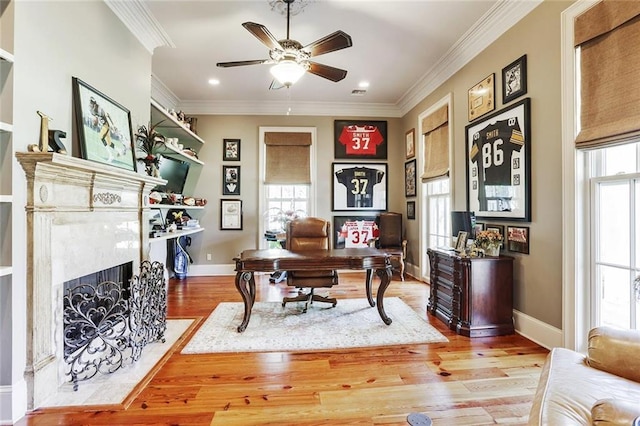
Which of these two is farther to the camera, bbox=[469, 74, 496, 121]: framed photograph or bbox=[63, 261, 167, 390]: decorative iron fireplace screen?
bbox=[469, 74, 496, 121]: framed photograph

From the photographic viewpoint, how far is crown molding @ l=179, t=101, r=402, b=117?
5445mm

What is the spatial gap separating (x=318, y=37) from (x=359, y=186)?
283 cm

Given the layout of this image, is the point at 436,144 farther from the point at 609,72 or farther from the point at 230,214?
the point at 230,214

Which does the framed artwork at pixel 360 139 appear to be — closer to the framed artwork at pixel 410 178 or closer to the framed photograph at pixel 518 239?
the framed artwork at pixel 410 178

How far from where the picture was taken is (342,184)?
5688 millimetres

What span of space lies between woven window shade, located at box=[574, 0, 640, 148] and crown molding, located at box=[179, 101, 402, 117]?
360cm

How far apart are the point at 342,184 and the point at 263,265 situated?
3.22m

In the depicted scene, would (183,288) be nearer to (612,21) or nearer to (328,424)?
(328,424)

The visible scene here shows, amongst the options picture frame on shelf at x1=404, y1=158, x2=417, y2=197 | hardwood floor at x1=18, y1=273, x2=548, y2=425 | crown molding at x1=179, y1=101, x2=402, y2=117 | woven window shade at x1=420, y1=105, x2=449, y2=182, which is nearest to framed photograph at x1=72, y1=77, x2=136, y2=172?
hardwood floor at x1=18, y1=273, x2=548, y2=425

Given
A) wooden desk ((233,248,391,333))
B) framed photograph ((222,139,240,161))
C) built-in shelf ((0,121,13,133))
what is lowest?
wooden desk ((233,248,391,333))

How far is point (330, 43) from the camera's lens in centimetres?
258

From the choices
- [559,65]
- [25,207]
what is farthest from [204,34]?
[559,65]

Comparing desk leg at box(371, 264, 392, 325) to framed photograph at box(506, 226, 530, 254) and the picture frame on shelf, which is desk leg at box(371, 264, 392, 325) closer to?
framed photograph at box(506, 226, 530, 254)

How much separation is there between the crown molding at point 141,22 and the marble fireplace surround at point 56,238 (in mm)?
1485
